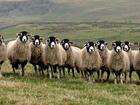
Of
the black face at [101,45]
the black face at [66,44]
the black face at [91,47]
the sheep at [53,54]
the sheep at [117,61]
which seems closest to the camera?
the black face at [91,47]

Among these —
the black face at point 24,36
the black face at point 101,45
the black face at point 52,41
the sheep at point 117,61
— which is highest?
the black face at point 24,36

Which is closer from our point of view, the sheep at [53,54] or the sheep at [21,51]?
the sheep at [21,51]

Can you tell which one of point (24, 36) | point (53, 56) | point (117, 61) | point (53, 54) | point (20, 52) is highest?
point (24, 36)

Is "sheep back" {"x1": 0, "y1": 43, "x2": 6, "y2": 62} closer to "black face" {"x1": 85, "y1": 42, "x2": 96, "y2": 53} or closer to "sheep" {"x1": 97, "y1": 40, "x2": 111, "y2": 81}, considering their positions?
"black face" {"x1": 85, "y1": 42, "x2": 96, "y2": 53}

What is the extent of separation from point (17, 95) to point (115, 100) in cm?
418

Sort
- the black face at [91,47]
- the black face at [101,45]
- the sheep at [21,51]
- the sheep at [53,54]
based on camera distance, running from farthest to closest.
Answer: the black face at [101,45] → the sheep at [53,54] → the sheep at [21,51] → the black face at [91,47]

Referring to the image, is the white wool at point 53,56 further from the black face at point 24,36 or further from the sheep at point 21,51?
the black face at point 24,36

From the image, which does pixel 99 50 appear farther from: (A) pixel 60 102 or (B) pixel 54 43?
(A) pixel 60 102

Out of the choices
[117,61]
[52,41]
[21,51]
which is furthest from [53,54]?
[117,61]

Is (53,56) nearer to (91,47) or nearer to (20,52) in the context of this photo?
(20,52)

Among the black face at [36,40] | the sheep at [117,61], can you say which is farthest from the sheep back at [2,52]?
the sheep at [117,61]

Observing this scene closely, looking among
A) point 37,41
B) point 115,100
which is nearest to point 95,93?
point 115,100

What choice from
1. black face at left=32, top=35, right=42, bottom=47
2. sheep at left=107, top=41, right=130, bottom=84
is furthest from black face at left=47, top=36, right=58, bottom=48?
sheep at left=107, top=41, right=130, bottom=84

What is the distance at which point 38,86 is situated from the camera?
786 inches
